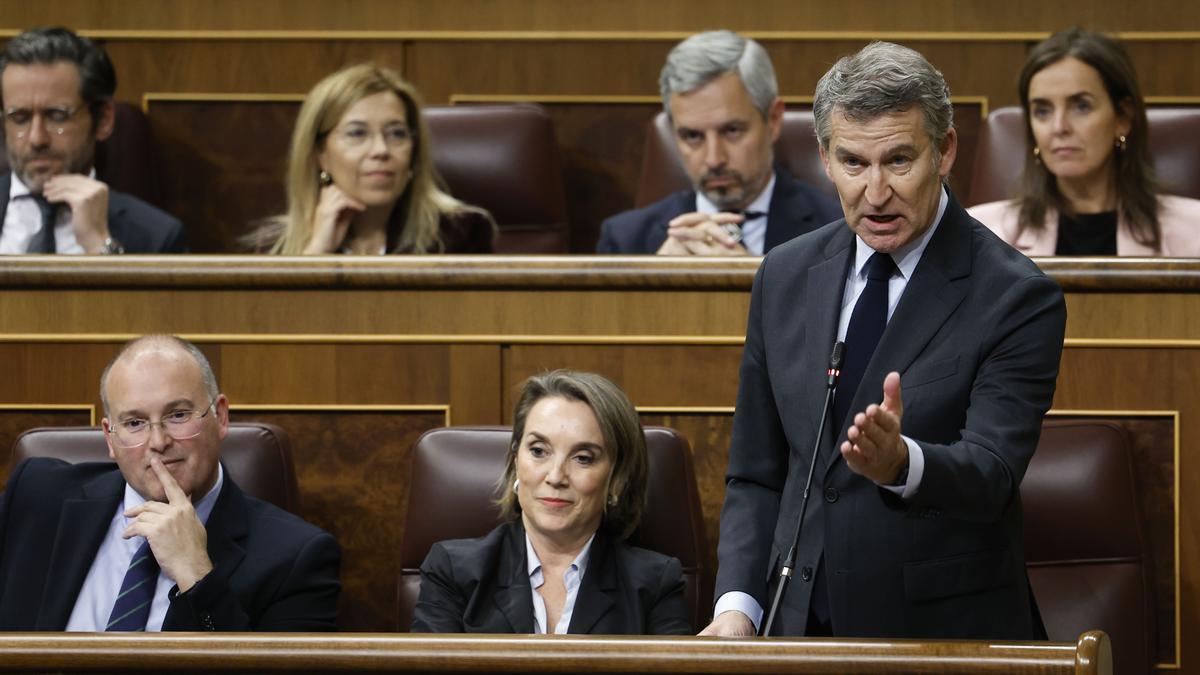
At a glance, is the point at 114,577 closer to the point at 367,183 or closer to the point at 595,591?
the point at 595,591

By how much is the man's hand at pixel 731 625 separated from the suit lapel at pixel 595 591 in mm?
243

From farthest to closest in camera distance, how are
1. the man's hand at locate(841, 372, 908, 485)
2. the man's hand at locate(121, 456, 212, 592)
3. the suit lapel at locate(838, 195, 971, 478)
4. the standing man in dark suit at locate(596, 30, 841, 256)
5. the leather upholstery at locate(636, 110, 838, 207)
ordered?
the leather upholstery at locate(636, 110, 838, 207)
the standing man in dark suit at locate(596, 30, 841, 256)
the man's hand at locate(121, 456, 212, 592)
the suit lapel at locate(838, 195, 971, 478)
the man's hand at locate(841, 372, 908, 485)

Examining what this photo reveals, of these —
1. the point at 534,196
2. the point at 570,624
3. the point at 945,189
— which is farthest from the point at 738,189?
the point at 945,189

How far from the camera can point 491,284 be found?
1.19 meters

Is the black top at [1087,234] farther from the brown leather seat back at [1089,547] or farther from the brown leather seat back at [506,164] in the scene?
the brown leather seat back at [506,164]

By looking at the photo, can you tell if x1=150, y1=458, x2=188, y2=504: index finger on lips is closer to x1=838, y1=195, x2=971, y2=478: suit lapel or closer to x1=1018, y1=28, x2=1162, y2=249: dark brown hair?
x1=838, y1=195, x2=971, y2=478: suit lapel

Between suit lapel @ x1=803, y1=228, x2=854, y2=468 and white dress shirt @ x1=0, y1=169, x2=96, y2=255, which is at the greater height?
white dress shirt @ x1=0, y1=169, x2=96, y2=255

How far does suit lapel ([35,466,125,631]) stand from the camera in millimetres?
1050

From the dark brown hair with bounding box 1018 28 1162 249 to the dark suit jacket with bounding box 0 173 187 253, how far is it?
2.53 feet

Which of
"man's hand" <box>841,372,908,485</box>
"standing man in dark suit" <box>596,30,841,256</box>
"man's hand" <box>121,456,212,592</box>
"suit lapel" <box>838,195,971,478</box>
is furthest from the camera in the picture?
"standing man in dark suit" <box>596,30,841,256</box>

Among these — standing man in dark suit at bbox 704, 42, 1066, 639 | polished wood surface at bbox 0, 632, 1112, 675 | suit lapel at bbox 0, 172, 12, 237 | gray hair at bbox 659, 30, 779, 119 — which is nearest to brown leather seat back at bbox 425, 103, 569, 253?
gray hair at bbox 659, 30, 779, 119

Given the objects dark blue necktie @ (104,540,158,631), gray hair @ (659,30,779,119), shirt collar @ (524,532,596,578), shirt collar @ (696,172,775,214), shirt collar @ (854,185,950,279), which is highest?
gray hair @ (659,30,779,119)

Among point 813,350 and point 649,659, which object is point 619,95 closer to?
point 813,350

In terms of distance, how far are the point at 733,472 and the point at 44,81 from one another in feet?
3.17
